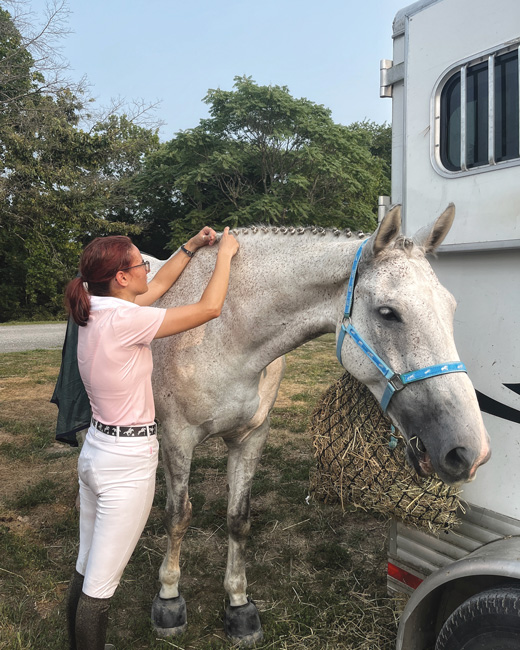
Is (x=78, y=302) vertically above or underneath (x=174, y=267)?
underneath

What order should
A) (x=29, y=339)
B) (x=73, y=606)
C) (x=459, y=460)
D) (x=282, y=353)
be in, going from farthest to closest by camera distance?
1. (x=29, y=339)
2. (x=282, y=353)
3. (x=73, y=606)
4. (x=459, y=460)

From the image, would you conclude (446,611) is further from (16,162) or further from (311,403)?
(16,162)

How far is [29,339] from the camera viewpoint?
51.6 feet

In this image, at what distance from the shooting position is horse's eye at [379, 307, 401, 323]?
1.80m

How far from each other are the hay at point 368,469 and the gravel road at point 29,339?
12.6m

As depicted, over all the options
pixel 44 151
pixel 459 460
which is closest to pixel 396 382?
pixel 459 460

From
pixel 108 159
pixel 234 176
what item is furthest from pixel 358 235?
pixel 234 176

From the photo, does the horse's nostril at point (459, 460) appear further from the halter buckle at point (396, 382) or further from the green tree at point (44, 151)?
the green tree at point (44, 151)

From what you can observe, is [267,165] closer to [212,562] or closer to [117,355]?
[212,562]

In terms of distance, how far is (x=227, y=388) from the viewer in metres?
2.53

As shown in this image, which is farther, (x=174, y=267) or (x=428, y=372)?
(x=174, y=267)

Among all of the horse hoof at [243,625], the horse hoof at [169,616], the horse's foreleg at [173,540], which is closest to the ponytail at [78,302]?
the horse's foreleg at [173,540]

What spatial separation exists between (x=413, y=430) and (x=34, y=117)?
1184 cm

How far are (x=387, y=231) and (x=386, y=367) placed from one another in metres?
0.51
